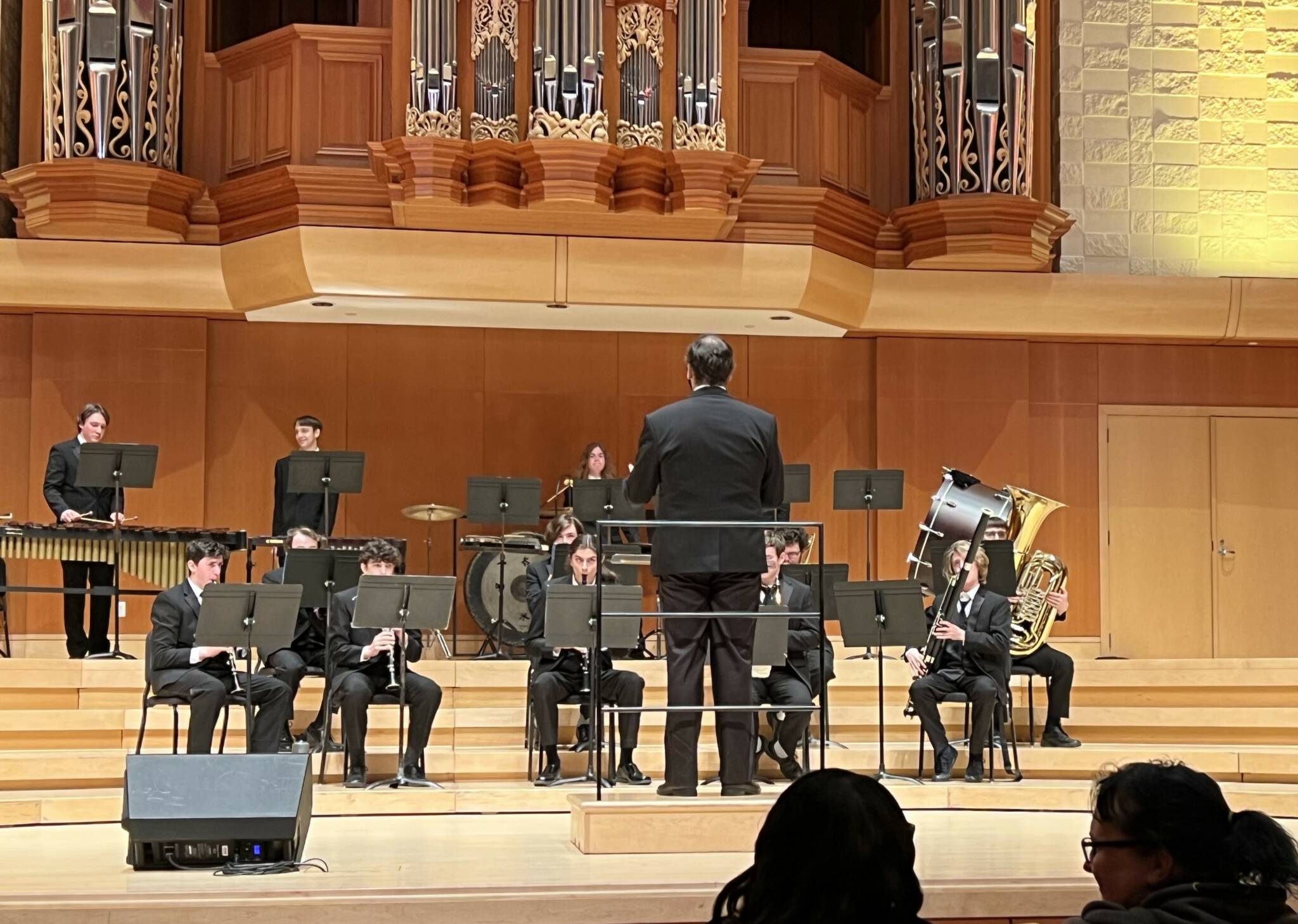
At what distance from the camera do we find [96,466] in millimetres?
8500

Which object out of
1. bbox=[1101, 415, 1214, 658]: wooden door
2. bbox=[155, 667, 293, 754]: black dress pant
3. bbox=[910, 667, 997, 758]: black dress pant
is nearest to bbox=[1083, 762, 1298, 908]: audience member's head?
bbox=[155, 667, 293, 754]: black dress pant

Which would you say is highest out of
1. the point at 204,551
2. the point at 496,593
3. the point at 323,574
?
the point at 204,551

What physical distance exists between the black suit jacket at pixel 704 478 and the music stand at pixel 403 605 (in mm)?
1844

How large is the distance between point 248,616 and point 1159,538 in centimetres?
714

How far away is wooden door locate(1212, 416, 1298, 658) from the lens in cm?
1185

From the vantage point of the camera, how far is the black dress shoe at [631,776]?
7.45 meters

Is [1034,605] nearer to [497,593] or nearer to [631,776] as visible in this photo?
[631,776]

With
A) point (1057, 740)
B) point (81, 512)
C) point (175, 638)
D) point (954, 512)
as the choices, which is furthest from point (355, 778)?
point (954, 512)

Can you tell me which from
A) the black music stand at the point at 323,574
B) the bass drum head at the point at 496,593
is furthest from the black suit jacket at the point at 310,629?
the bass drum head at the point at 496,593

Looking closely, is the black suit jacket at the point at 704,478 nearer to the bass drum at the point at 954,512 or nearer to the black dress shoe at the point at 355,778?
the black dress shoe at the point at 355,778

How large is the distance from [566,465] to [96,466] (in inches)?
147

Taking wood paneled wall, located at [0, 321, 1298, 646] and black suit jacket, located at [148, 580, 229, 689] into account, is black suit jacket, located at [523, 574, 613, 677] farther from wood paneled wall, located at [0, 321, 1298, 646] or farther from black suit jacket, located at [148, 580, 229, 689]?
wood paneled wall, located at [0, 321, 1298, 646]

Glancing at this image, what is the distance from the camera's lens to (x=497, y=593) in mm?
10219

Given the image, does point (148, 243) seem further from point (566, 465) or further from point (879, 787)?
point (879, 787)
